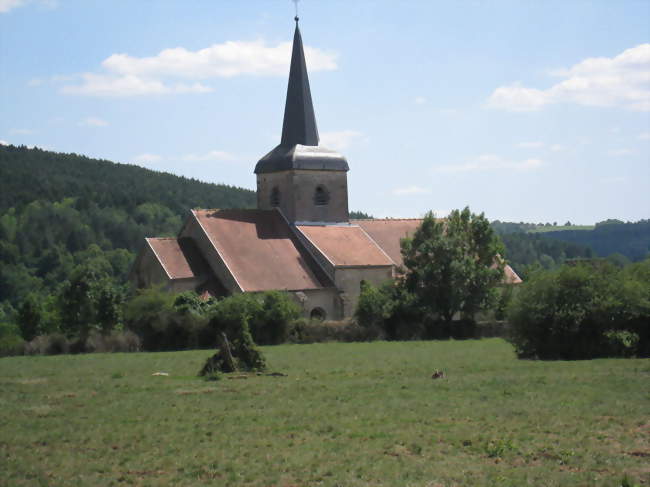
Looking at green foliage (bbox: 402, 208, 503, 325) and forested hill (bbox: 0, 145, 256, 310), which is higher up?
forested hill (bbox: 0, 145, 256, 310)

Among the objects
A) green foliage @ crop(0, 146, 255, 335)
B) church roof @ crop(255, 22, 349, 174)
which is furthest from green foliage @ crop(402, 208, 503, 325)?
green foliage @ crop(0, 146, 255, 335)

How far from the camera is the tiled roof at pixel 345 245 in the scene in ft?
154

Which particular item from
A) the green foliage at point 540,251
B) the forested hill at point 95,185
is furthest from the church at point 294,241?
the green foliage at point 540,251

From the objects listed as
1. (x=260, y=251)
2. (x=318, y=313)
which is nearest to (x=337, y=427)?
(x=318, y=313)

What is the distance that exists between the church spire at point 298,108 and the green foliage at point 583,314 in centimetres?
2552

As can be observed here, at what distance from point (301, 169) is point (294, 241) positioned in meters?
4.36

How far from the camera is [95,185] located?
118375 millimetres

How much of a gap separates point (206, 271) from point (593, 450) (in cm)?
3272

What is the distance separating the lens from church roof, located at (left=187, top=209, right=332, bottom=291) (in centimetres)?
4353

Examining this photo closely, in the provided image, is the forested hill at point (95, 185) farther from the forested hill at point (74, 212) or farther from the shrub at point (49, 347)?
the shrub at point (49, 347)

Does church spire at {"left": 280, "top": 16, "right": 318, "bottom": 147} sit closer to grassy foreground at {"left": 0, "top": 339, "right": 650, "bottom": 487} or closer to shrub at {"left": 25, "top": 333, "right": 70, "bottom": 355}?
shrub at {"left": 25, "top": 333, "right": 70, "bottom": 355}

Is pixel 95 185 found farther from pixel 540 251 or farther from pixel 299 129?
pixel 299 129

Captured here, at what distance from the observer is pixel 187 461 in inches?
515

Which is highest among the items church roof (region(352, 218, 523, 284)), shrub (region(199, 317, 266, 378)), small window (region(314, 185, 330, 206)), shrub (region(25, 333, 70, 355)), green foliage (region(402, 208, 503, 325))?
small window (region(314, 185, 330, 206))
